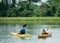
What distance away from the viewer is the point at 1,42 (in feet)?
98.0

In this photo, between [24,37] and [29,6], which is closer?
[24,37]

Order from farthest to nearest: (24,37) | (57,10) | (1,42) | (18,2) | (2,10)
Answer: (18,2)
(2,10)
(57,10)
(24,37)
(1,42)

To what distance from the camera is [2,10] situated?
86375 millimetres

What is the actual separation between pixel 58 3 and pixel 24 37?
1944 inches

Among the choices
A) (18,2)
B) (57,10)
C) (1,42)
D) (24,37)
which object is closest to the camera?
(1,42)

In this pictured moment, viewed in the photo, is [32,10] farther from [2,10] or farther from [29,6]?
[2,10]

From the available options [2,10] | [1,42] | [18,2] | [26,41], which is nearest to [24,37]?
[26,41]

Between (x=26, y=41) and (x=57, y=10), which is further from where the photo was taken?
(x=57, y=10)

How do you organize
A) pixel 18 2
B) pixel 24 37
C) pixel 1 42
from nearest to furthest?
pixel 1 42, pixel 24 37, pixel 18 2

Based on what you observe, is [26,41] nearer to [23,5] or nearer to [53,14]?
[53,14]

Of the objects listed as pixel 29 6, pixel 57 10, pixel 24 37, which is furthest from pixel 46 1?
pixel 24 37

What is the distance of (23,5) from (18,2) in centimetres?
512

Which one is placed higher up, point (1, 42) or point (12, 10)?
point (1, 42)

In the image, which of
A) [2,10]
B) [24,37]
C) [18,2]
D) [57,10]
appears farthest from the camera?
[18,2]
